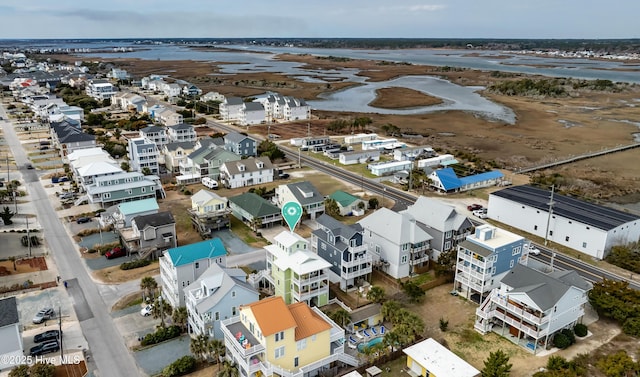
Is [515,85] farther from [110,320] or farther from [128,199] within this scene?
[110,320]

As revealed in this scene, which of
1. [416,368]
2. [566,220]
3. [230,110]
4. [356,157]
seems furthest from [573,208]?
[230,110]

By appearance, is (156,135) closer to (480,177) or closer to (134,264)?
(134,264)

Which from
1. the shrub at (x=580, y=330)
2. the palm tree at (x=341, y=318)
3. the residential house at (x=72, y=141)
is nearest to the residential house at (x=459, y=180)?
the shrub at (x=580, y=330)

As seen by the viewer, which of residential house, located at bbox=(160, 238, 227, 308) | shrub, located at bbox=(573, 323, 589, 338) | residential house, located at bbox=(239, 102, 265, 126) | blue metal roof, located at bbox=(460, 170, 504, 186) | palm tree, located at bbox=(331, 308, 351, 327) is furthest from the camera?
residential house, located at bbox=(239, 102, 265, 126)

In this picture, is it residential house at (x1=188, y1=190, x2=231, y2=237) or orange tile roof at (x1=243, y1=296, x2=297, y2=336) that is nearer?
orange tile roof at (x1=243, y1=296, x2=297, y2=336)

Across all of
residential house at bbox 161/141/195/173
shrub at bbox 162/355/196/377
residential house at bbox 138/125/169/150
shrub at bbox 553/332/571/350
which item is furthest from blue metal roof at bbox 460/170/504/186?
residential house at bbox 138/125/169/150

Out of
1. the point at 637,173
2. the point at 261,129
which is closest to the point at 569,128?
the point at 637,173

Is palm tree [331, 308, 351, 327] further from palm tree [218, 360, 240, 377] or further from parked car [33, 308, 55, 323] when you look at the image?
parked car [33, 308, 55, 323]
